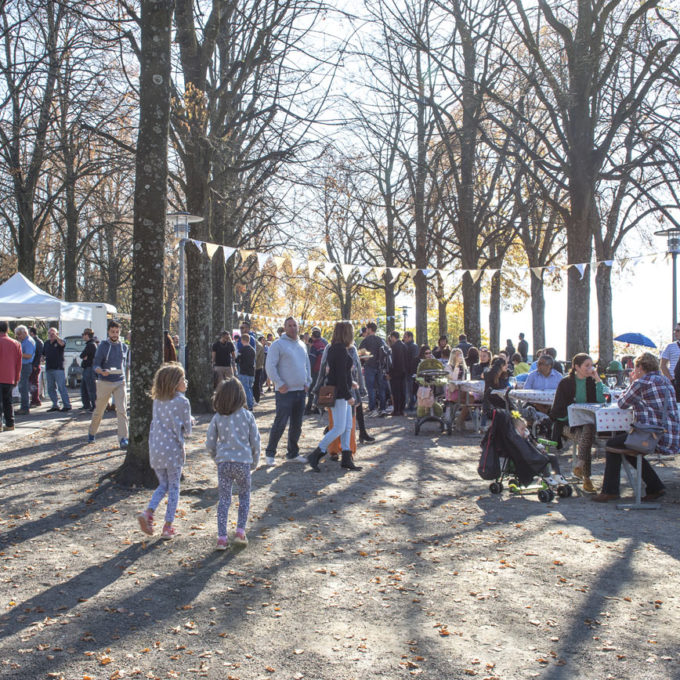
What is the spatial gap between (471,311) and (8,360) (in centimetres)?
1330

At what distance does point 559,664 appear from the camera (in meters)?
4.09

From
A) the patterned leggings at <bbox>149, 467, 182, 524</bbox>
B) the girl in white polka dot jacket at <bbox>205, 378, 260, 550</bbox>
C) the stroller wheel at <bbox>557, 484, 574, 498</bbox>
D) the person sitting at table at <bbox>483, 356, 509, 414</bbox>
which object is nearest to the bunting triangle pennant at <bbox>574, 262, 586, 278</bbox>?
the person sitting at table at <bbox>483, 356, 509, 414</bbox>

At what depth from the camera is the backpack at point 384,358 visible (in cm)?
1731

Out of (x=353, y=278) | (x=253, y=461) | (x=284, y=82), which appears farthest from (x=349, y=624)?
(x=353, y=278)

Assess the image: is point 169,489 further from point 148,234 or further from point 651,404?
point 651,404

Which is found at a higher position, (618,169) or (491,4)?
(491,4)

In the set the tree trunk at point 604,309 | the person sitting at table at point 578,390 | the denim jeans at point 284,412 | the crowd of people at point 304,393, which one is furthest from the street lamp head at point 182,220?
the tree trunk at point 604,309

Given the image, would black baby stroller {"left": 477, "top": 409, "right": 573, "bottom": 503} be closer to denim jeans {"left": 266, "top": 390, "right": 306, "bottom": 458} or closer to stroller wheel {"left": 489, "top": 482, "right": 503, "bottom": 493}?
stroller wheel {"left": 489, "top": 482, "right": 503, "bottom": 493}

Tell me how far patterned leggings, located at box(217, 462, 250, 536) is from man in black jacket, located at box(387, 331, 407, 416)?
11.4 meters

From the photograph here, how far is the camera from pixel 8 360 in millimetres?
13797

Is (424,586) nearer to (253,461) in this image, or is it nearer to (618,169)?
(253,461)

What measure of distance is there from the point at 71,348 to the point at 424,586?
24.4 meters

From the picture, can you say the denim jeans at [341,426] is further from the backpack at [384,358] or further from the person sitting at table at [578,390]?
the backpack at [384,358]

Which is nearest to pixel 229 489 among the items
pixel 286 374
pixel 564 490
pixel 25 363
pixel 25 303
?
pixel 564 490
